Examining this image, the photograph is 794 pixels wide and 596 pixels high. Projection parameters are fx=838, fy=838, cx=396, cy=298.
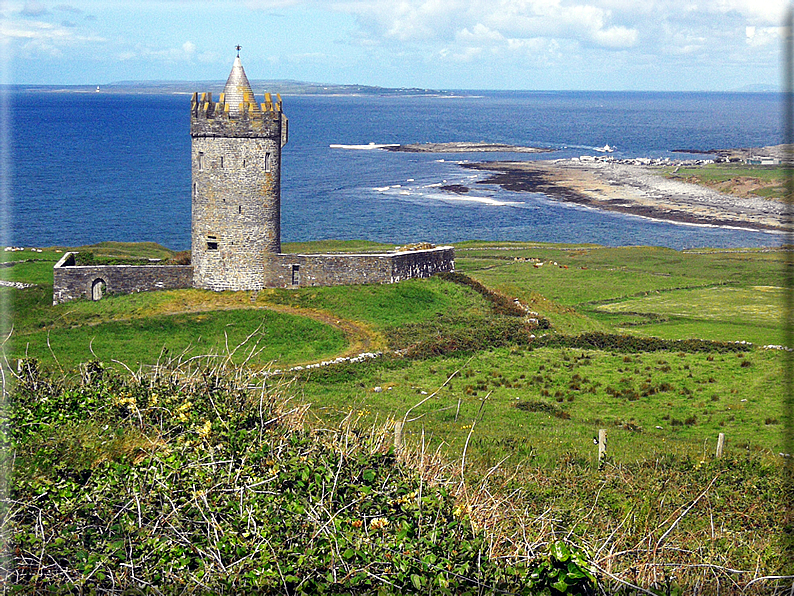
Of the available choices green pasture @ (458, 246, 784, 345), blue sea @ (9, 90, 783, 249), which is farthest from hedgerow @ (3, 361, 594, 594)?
Answer: blue sea @ (9, 90, 783, 249)

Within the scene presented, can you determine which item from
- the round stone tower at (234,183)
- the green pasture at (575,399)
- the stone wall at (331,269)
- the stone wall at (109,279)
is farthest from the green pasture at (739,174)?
the stone wall at (109,279)

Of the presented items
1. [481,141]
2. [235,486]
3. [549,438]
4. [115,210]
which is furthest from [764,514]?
[481,141]

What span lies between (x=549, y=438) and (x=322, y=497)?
9126 mm

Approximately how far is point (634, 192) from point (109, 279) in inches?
3677

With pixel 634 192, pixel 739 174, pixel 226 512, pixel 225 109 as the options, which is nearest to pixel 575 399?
pixel 226 512

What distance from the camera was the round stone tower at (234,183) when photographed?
32156 millimetres

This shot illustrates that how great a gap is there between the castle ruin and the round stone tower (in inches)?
1.5

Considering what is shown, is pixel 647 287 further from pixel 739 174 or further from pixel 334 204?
pixel 739 174

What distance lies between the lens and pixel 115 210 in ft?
341

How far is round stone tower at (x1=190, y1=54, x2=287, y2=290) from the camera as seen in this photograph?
32156 millimetres

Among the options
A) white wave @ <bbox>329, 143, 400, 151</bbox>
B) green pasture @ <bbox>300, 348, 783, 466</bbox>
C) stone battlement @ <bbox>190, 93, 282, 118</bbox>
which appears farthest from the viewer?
white wave @ <bbox>329, 143, 400, 151</bbox>

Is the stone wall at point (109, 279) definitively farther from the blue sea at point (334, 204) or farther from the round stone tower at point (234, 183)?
the blue sea at point (334, 204)

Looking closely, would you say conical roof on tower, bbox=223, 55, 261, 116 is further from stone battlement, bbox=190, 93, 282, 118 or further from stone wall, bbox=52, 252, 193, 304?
stone wall, bbox=52, 252, 193, 304

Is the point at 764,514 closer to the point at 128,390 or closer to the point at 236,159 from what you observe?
the point at 128,390
